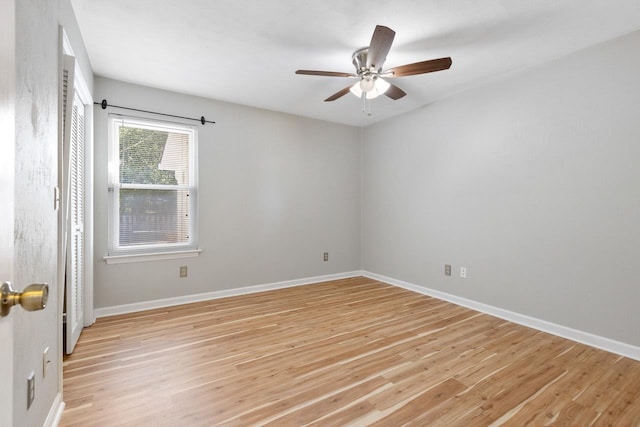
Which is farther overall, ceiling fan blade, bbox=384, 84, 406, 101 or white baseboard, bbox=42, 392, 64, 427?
ceiling fan blade, bbox=384, 84, 406, 101

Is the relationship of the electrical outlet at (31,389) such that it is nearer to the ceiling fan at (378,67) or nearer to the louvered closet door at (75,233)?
the louvered closet door at (75,233)

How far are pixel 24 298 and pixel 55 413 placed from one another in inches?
61.5

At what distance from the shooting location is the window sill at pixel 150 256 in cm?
319

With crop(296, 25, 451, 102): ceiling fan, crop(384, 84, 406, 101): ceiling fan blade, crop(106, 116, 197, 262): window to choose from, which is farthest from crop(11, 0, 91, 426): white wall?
crop(384, 84, 406, 101): ceiling fan blade

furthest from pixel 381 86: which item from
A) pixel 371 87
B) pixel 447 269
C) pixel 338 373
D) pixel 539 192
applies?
pixel 338 373

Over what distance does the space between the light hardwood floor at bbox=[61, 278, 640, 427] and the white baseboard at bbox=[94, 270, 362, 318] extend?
14 centimetres

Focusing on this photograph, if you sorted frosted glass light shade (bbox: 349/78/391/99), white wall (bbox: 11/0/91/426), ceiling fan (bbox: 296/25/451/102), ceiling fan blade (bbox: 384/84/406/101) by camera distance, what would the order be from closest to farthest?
white wall (bbox: 11/0/91/426) < ceiling fan (bbox: 296/25/451/102) < frosted glass light shade (bbox: 349/78/391/99) < ceiling fan blade (bbox: 384/84/406/101)

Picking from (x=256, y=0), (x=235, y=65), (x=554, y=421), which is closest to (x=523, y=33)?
(x=256, y=0)

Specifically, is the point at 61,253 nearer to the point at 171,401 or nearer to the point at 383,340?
the point at 171,401

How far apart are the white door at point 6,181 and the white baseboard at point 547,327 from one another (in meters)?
3.54

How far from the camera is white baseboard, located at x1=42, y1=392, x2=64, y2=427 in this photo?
1508mm

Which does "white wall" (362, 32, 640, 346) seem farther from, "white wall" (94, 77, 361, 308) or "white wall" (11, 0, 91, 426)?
"white wall" (11, 0, 91, 426)

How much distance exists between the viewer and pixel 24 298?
594 mm

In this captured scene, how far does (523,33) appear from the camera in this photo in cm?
235
